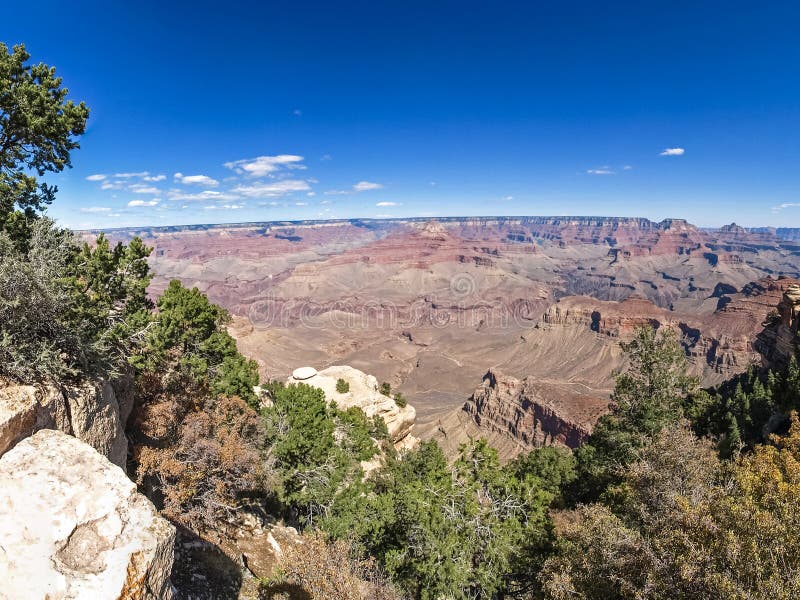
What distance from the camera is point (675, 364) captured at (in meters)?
28.1

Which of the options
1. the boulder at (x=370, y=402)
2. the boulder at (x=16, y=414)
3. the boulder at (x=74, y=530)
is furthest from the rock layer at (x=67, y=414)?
the boulder at (x=370, y=402)

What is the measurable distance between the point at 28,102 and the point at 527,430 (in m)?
93.8

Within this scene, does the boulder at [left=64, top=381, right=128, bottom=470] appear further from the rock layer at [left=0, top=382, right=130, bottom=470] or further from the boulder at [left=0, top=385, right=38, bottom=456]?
the boulder at [left=0, top=385, right=38, bottom=456]

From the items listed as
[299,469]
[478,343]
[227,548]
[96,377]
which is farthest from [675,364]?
[478,343]

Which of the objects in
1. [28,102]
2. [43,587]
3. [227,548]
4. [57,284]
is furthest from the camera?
[227,548]

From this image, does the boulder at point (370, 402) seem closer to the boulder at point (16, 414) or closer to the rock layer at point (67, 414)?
the rock layer at point (67, 414)

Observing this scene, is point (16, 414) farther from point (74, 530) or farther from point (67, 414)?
point (74, 530)

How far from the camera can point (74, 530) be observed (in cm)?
732

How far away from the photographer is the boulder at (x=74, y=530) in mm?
6496

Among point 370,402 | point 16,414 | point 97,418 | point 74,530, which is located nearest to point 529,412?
point 370,402

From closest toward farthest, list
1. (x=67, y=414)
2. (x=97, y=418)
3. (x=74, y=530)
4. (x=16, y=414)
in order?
(x=74, y=530), (x=16, y=414), (x=67, y=414), (x=97, y=418)

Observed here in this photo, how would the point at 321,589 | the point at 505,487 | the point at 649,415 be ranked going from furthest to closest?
the point at 649,415, the point at 505,487, the point at 321,589

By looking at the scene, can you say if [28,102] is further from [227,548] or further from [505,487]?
[505,487]

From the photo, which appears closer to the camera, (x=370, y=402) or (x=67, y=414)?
(x=67, y=414)
